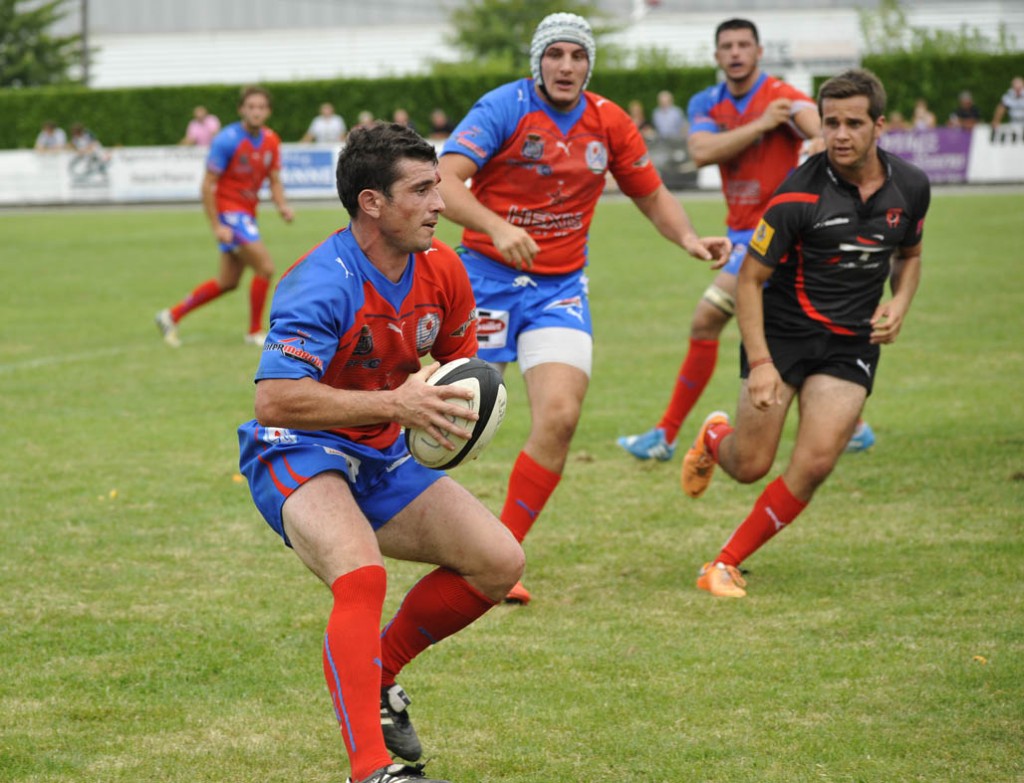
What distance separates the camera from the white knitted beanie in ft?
19.7

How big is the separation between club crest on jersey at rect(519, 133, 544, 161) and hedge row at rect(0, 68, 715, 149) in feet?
106

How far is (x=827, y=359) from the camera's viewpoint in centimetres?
600

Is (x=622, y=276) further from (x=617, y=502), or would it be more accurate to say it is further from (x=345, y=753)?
(x=345, y=753)

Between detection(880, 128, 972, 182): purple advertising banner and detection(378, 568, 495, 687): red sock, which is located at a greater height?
detection(378, 568, 495, 687): red sock

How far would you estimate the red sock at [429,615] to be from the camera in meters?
4.34

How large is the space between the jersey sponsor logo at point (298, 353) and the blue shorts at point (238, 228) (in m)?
9.04

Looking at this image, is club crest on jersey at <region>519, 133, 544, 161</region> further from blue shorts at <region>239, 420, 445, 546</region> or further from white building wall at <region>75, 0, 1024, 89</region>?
white building wall at <region>75, 0, 1024, 89</region>

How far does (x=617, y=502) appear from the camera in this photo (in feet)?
24.4

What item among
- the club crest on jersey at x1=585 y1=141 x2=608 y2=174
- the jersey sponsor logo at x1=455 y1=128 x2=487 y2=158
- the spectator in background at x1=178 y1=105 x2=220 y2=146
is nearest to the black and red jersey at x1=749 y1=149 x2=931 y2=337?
the club crest on jersey at x1=585 y1=141 x2=608 y2=174


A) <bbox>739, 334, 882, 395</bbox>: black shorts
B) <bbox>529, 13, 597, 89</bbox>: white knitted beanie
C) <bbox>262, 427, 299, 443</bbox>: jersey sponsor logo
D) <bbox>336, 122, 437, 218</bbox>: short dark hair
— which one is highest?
<bbox>529, 13, 597, 89</bbox>: white knitted beanie

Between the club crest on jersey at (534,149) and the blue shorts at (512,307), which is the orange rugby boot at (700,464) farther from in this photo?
the club crest on jersey at (534,149)

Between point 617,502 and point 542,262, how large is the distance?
5.67ft

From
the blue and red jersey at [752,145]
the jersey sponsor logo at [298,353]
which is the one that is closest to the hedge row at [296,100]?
the blue and red jersey at [752,145]

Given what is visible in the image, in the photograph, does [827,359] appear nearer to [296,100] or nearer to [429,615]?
[429,615]
